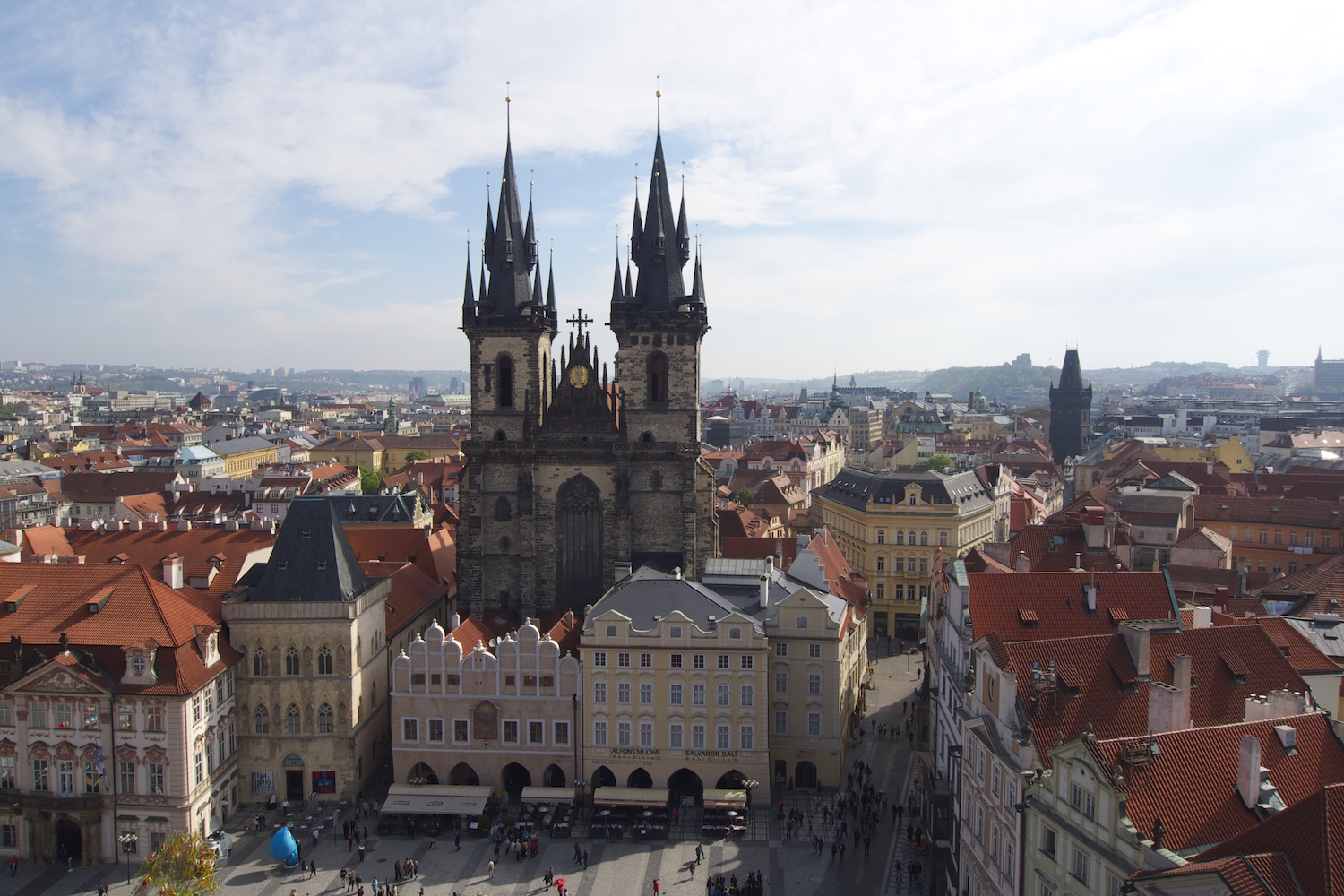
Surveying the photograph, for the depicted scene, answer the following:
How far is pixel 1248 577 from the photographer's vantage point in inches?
3383

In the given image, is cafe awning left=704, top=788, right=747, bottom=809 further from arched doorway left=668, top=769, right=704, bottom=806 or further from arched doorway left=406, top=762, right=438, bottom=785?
arched doorway left=406, top=762, right=438, bottom=785

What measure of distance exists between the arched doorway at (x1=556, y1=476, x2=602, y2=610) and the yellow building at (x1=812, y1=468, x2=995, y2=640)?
99.5 ft

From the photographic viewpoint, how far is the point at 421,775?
59.1m

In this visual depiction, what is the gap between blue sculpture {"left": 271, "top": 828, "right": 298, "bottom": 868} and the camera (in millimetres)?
50406

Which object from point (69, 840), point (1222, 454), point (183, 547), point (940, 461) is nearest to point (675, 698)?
point (69, 840)

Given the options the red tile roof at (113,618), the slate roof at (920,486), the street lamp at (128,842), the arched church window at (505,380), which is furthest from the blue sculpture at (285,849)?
the slate roof at (920,486)

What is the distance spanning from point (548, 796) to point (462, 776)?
564 cm

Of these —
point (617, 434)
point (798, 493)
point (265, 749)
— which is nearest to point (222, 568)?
point (265, 749)

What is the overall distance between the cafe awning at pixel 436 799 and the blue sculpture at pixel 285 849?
5479 mm

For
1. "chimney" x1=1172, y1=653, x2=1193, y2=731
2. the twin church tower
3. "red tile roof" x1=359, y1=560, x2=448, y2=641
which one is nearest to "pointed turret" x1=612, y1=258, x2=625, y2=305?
the twin church tower

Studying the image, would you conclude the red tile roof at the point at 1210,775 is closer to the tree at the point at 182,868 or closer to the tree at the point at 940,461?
the tree at the point at 182,868

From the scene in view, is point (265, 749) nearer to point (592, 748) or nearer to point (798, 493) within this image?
point (592, 748)

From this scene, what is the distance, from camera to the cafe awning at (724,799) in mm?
55156

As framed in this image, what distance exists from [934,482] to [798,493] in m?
49.2
